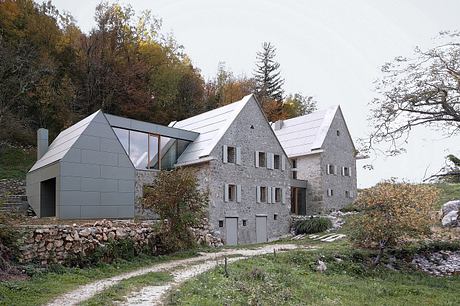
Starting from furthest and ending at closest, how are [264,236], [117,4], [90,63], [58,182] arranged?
[117,4], [90,63], [264,236], [58,182]

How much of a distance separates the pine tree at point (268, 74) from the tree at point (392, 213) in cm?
3827

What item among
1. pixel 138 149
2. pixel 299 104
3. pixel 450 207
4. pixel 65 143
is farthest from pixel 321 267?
pixel 299 104

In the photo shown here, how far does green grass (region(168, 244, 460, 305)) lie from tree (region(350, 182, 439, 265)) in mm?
1203

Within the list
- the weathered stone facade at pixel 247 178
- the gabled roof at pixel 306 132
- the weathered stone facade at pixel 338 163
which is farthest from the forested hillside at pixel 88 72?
the weathered stone facade at pixel 247 178

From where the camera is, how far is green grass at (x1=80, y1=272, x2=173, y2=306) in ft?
29.3

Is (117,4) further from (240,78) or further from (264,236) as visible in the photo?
(264,236)

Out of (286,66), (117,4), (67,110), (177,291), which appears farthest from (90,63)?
(177,291)

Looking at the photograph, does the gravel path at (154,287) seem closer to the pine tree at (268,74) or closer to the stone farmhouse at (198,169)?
the stone farmhouse at (198,169)

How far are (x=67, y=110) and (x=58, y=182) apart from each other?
1885 centimetres

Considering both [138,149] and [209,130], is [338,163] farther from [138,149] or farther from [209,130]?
[138,149]

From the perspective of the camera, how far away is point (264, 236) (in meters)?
25.9

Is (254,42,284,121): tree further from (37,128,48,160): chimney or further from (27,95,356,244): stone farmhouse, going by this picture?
(37,128,48,160): chimney

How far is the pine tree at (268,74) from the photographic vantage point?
2230 inches

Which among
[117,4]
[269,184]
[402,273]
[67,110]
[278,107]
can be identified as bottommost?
[402,273]
